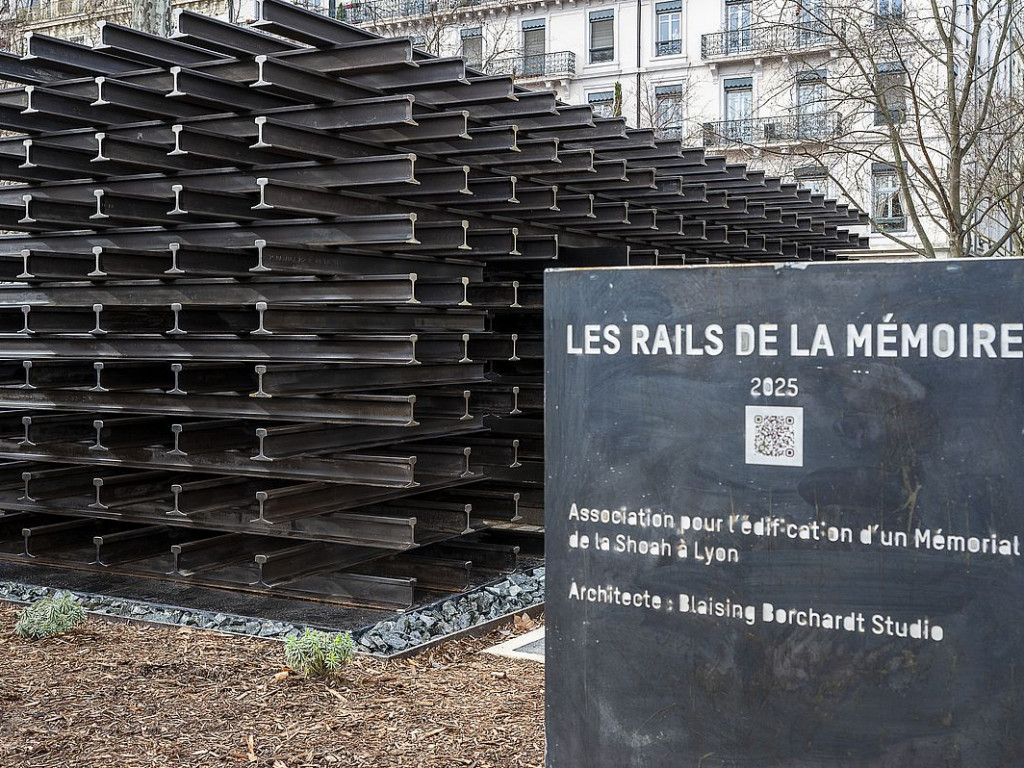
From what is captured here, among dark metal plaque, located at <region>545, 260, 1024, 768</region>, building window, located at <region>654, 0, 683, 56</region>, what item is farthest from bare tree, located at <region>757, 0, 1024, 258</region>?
dark metal plaque, located at <region>545, 260, 1024, 768</region>

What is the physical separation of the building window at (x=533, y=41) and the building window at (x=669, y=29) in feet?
14.4

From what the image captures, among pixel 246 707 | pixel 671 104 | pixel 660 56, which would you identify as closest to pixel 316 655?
pixel 246 707

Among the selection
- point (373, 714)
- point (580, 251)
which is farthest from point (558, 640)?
point (580, 251)

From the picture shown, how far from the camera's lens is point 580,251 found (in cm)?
1176

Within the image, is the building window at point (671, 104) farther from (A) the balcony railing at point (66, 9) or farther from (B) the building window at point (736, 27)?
(A) the balcony railing at point (66, 9)

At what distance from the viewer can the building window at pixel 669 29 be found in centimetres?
4550

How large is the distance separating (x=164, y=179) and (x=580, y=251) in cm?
462

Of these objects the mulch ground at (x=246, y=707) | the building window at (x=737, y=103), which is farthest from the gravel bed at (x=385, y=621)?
the building window at (x=737, y=103)

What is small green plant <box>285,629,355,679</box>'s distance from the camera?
626 centimetres

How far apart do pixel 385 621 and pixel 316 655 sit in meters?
1.15

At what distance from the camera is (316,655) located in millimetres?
6250

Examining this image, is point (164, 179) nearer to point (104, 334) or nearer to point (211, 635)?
point (104, 334)

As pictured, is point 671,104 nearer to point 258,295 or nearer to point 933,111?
point 933,111

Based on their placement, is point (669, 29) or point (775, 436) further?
point (669, 29)
